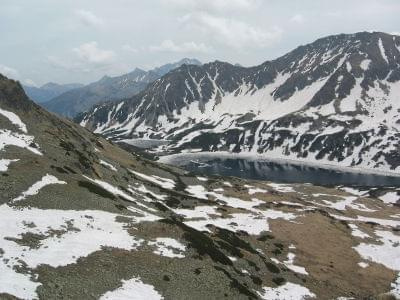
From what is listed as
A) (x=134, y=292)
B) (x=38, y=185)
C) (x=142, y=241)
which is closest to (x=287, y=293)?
(x=142, y=241)

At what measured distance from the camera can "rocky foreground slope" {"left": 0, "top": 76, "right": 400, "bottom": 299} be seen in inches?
1591

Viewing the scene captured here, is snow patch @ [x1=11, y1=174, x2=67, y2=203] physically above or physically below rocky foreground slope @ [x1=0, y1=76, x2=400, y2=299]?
above

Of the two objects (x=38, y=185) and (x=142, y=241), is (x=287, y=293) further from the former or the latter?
(x=38, y=185)

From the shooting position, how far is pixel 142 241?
5116 centimetres

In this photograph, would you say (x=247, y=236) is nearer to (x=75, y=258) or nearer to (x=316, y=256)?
(x=316, y=256)

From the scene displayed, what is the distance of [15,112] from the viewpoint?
92188mm

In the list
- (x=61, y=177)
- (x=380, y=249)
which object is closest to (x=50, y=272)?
(x=61, y=177)

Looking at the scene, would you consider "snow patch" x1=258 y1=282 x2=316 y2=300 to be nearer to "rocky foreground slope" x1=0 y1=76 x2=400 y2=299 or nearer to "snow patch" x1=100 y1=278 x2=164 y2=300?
"rocky foreground slope" x1=0 y1=76 x2=400 y2=299

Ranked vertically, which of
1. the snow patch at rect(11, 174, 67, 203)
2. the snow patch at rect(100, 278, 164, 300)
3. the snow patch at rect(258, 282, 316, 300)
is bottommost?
the snow patch at rect(258, 282, 316, 300)

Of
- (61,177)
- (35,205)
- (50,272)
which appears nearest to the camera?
(50,272)

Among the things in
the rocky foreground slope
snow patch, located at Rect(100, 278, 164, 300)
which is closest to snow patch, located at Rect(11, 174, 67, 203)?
the rocky foreground slope

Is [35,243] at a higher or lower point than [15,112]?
lower

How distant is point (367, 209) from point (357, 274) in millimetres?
82703

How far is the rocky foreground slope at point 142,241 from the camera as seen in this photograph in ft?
133
